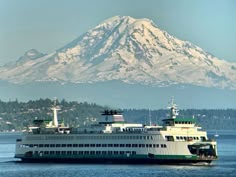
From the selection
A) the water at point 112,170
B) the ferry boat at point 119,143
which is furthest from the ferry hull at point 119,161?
the water at point 112,170

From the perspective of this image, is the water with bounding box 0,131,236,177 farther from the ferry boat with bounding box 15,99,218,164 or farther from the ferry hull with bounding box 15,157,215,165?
the ferry boat with bounding box 15,99,218,164

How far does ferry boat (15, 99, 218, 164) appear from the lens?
414 ft

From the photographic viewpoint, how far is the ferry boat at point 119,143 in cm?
12619

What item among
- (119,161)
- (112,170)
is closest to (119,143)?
(119,161)

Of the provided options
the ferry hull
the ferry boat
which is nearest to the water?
the ferry hull

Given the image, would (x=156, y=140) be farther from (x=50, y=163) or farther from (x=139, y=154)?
(x=50, y=163)

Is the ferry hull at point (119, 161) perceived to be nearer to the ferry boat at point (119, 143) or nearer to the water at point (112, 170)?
the ferry boat at point (119, 143)

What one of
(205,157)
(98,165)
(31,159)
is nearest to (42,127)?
(31,159)

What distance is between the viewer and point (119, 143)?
129500 millimetres

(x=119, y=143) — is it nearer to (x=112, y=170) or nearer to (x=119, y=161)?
(x=119, y=161)

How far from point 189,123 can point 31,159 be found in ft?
64.3

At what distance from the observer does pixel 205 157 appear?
126375 millimetres

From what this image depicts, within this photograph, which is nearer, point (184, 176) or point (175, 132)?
point (184, 176)

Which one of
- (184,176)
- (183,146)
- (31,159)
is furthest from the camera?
(31,159)
